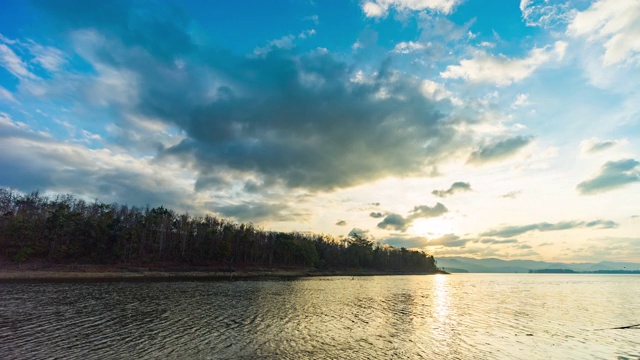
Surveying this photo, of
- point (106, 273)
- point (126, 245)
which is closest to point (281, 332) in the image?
point (106, 273)

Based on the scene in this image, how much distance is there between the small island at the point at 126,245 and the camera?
4277 inches

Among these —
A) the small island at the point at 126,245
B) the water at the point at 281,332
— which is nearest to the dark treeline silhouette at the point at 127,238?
the small island at the point at 126,245

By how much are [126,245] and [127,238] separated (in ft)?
10.7

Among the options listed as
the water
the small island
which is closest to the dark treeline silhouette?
the small island

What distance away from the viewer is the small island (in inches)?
4277

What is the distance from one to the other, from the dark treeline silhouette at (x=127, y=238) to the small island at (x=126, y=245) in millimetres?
281

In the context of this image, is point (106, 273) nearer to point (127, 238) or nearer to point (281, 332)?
point (127, 238)

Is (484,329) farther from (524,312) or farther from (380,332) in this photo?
(524,312)

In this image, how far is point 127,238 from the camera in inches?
5271

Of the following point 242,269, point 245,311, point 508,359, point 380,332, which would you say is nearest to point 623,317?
point 508,359

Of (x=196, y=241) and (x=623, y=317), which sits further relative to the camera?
(x=196, y=241)

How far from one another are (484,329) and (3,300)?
66.3 meters

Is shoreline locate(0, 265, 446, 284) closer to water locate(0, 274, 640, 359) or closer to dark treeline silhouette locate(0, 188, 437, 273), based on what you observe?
dark treeline silhouette locate(0, 188, 437, 273)

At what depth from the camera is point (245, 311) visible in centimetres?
4366
